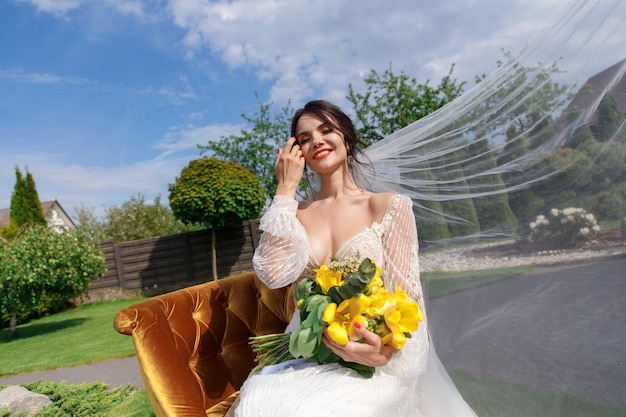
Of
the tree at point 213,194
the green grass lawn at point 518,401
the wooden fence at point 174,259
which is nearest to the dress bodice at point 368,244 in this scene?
the green grass lawn at point 518,401

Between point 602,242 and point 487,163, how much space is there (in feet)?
2.03

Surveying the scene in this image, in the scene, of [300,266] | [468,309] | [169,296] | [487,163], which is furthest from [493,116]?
[169,296]

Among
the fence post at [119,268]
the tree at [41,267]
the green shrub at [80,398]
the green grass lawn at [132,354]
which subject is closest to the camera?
the green grass lawn at [132,354]

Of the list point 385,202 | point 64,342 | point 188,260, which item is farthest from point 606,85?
point 188,260

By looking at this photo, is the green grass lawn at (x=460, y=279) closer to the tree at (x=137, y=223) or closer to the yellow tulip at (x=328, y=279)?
the yellow tulip at (x=328, y=279)

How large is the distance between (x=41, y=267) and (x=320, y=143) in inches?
316

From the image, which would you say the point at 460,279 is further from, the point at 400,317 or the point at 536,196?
the point at 400,317

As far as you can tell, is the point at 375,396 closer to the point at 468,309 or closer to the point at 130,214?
the point at 468,309

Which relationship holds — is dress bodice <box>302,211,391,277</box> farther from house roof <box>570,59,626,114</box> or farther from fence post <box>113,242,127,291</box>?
fence post <box>113,242,127,291</box>

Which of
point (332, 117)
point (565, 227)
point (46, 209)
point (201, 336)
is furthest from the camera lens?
point (46, 209)

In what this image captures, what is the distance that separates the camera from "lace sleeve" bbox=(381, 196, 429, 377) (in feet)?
5.76

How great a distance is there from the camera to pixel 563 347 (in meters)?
1.89

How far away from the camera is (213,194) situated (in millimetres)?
11367

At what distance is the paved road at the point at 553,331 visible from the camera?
175 cm
